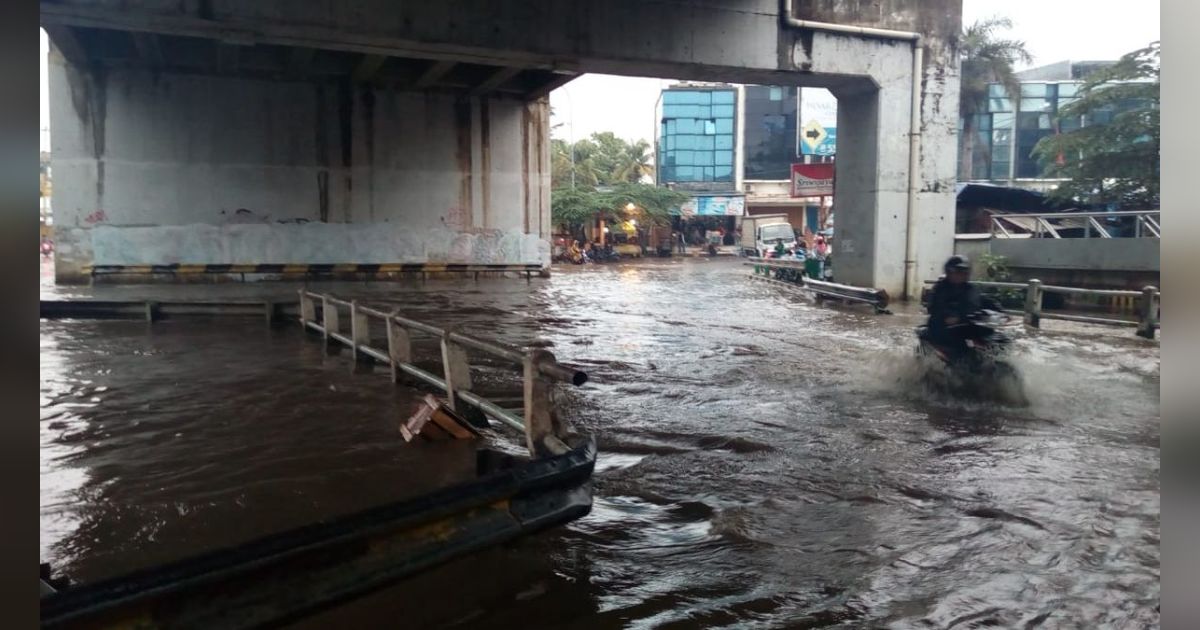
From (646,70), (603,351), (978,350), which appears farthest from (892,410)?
(646,70)

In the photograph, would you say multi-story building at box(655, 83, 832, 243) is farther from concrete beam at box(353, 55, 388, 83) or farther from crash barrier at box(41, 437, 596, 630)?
crash barrier at box(41, 437, 596, 630)

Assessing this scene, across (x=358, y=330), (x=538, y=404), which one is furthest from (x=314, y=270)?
(x=538, y=404)

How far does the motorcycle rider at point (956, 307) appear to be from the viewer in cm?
854

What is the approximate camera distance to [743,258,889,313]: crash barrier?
17859 mm

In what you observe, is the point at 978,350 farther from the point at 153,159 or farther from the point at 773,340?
the point at 153,159

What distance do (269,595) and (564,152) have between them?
58.1m

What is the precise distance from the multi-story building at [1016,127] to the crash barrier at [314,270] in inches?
1085

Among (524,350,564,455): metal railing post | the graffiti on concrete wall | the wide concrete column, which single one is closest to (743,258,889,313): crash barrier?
the wide concrete column

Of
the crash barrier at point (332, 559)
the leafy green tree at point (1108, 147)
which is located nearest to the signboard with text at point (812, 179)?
the leafy green tree at point (1108, 147)

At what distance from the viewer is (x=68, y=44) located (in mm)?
19859

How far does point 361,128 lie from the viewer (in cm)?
2480

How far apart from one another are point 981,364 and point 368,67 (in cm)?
1803

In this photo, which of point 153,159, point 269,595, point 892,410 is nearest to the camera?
point 269,595

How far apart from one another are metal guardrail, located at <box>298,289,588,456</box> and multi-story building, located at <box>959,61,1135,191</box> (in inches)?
1553
